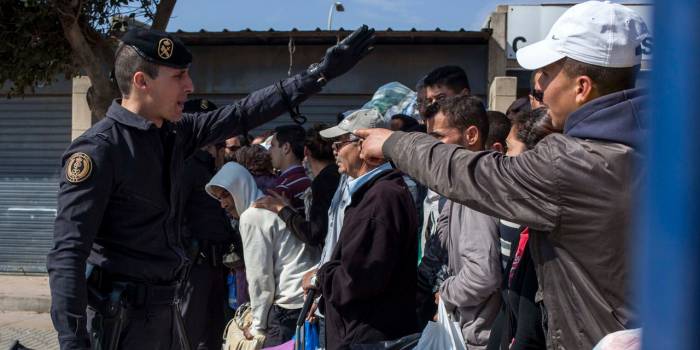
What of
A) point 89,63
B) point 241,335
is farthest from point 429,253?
point 89,63

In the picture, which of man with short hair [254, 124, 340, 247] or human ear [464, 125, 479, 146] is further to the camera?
man with short hair [254, 124, 340, 247]

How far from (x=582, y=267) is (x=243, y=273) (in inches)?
143

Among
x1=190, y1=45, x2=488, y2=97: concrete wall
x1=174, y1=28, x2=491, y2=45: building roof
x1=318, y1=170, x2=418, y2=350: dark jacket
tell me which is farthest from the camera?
x1=190, y1=45, x2=488, y2=97: concrete wall

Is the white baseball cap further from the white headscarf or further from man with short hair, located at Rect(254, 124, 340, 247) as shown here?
the white headscarf

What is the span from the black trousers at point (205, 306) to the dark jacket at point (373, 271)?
1.64m

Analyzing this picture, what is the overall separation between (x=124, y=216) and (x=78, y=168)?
28 centimetres

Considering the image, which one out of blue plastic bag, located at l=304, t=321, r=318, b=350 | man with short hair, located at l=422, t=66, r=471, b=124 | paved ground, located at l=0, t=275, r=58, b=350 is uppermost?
man with short hair, located at l=422, t=66, r=471, b=124

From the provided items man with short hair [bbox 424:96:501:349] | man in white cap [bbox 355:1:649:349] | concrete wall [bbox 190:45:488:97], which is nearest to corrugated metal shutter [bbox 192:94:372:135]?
concrete wall [bbox 190:45:488:97]

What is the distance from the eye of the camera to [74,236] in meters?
2.65

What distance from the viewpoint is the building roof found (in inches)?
396

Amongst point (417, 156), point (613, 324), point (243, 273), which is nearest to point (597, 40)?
point (417, 156)

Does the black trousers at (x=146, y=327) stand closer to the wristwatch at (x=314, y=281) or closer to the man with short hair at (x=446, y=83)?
the wristwatch at (x=314, y=281)

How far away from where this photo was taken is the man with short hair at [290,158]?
546 cm

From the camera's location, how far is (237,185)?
200 inches
